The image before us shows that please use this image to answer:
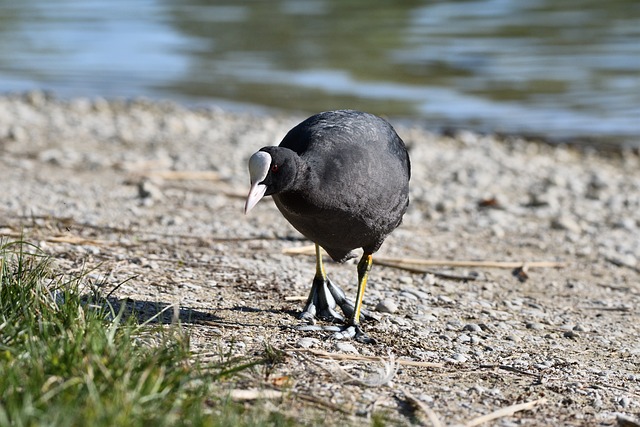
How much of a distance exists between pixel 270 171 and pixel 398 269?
198 centimetres

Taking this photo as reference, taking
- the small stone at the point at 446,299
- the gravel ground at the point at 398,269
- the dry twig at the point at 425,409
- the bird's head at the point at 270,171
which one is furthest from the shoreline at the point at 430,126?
the dry twig at the point at 425,409

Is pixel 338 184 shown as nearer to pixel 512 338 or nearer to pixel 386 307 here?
pixel 386 307

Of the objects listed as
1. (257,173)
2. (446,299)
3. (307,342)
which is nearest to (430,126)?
(446,299)

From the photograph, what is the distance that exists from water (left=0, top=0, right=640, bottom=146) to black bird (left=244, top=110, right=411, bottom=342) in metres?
7.06

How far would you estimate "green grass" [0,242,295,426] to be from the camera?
270cm

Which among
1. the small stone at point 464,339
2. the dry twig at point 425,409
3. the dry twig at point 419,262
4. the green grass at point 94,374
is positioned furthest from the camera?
the dry twig at point 419,262

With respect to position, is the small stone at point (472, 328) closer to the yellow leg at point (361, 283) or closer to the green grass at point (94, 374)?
the yellow leg at point (361, 283)

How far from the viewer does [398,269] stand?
222 inches

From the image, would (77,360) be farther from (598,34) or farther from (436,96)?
(598,34)

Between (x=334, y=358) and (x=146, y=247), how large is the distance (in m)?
1.84

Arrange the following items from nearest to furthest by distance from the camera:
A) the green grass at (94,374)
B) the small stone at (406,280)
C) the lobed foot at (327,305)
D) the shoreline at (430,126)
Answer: the green grass at (94,374), the lobed foot at (327,305), the small stone at (406,280), the shoreline at (430,126)

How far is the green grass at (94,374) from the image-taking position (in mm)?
2699

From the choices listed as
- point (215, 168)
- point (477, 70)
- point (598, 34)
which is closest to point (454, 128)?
point (477, 70)

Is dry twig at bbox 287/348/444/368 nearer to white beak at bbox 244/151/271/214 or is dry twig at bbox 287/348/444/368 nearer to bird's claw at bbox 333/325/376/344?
bird's claw at bbox 333/325/376/344
